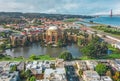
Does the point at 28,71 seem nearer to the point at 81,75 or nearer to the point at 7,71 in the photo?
the point at 7,71

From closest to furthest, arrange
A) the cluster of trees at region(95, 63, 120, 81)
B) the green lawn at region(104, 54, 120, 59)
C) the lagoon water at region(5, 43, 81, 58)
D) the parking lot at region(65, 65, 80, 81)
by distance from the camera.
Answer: the cluster of trees at region(95, 63, 120, 81) < the parking lot at region(65, 65, 80, 81) < the green lawn at region(104, 54, 120, 59) < the lagoon water at region(5, 43, 81, 58)

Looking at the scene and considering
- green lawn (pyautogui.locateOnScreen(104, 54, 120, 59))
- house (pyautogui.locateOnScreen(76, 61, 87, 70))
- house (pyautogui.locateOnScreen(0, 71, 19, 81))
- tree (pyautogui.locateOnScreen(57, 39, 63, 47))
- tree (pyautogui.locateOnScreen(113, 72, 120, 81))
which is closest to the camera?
house (pyautogui.locateOnScreen(0, 71, 19, 81))

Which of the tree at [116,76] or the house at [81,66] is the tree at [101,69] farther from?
the house at [81,66]

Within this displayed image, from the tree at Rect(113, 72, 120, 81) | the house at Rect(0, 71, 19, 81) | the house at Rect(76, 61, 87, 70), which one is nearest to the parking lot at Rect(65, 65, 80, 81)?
the house at Rect(76, 61, 87, 70)

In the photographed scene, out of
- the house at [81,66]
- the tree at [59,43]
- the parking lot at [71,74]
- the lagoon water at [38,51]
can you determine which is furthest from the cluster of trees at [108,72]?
the tree at [59,43]

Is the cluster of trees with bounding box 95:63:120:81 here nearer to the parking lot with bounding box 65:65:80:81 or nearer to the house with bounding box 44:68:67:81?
the parking lot with bounding box 65:65:80:81

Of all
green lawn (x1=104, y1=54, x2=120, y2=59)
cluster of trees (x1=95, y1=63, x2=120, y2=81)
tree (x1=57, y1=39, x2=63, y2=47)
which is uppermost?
tree (x1=57, y1=39, x2=63, y2=47)

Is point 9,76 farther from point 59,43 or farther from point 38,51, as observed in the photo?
point 59,43

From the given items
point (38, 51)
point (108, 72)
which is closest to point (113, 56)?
point (108, 72)
